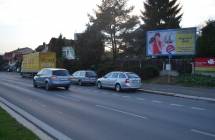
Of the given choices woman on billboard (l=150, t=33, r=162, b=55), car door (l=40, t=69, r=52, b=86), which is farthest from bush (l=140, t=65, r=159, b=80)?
car door (l=40, t=69, r=52, b=86)

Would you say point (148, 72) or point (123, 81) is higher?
point (148, 72)

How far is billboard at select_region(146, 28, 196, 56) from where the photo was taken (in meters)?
36.8

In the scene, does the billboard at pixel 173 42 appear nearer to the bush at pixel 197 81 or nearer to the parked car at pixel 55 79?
the bush at pixel 197 81

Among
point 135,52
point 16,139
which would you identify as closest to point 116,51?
point 135,52

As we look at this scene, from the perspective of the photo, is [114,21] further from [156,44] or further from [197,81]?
[197,81]

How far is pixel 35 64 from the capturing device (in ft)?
163

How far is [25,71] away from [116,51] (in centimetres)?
1545

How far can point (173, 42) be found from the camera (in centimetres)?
3753

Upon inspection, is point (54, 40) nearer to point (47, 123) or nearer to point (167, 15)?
point (167, 15)

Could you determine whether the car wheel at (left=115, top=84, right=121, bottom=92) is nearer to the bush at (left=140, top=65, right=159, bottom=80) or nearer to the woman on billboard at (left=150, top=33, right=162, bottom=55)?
the bush at (left=140, top=65, right=159, bottom=80)

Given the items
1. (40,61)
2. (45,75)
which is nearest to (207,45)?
(40,61)

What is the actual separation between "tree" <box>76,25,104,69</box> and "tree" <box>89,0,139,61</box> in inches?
172

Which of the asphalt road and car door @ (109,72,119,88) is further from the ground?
car door @ (109,72,119,88)

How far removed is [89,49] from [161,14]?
1564cm
